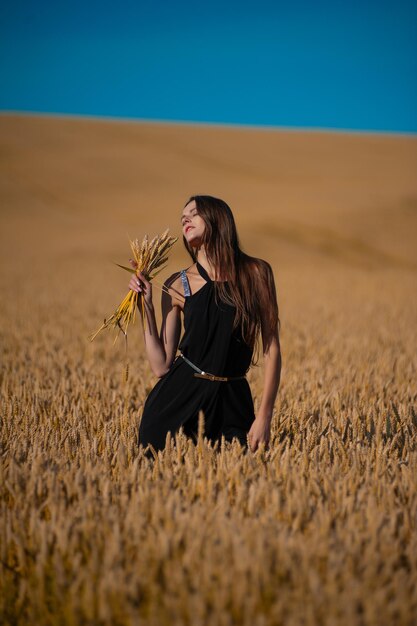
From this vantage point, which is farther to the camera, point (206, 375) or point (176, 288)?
point (176, 288)

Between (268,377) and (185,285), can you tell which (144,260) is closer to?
(185,285)

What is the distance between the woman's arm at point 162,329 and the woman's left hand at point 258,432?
567mm

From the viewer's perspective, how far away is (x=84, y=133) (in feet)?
175

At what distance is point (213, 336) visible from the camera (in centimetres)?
323

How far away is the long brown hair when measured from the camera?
3.16 meters

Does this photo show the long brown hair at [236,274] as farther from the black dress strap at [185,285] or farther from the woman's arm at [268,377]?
the black dress strap at [185,285]

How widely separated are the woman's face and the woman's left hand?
36.3 inches

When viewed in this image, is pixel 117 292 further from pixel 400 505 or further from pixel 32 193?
pixel 32 193

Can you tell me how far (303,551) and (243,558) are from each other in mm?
212

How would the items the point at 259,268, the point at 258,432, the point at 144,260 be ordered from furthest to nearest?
the point at 144,260
the point at 259,268
the point at 258,432

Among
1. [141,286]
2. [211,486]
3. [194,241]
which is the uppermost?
[194,241]

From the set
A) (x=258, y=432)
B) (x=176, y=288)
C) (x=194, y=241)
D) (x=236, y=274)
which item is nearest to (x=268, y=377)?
(x=258, y=432)

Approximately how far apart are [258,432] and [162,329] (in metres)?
0.71

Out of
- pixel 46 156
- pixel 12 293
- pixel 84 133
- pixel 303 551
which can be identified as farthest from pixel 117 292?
pixel 84 133
